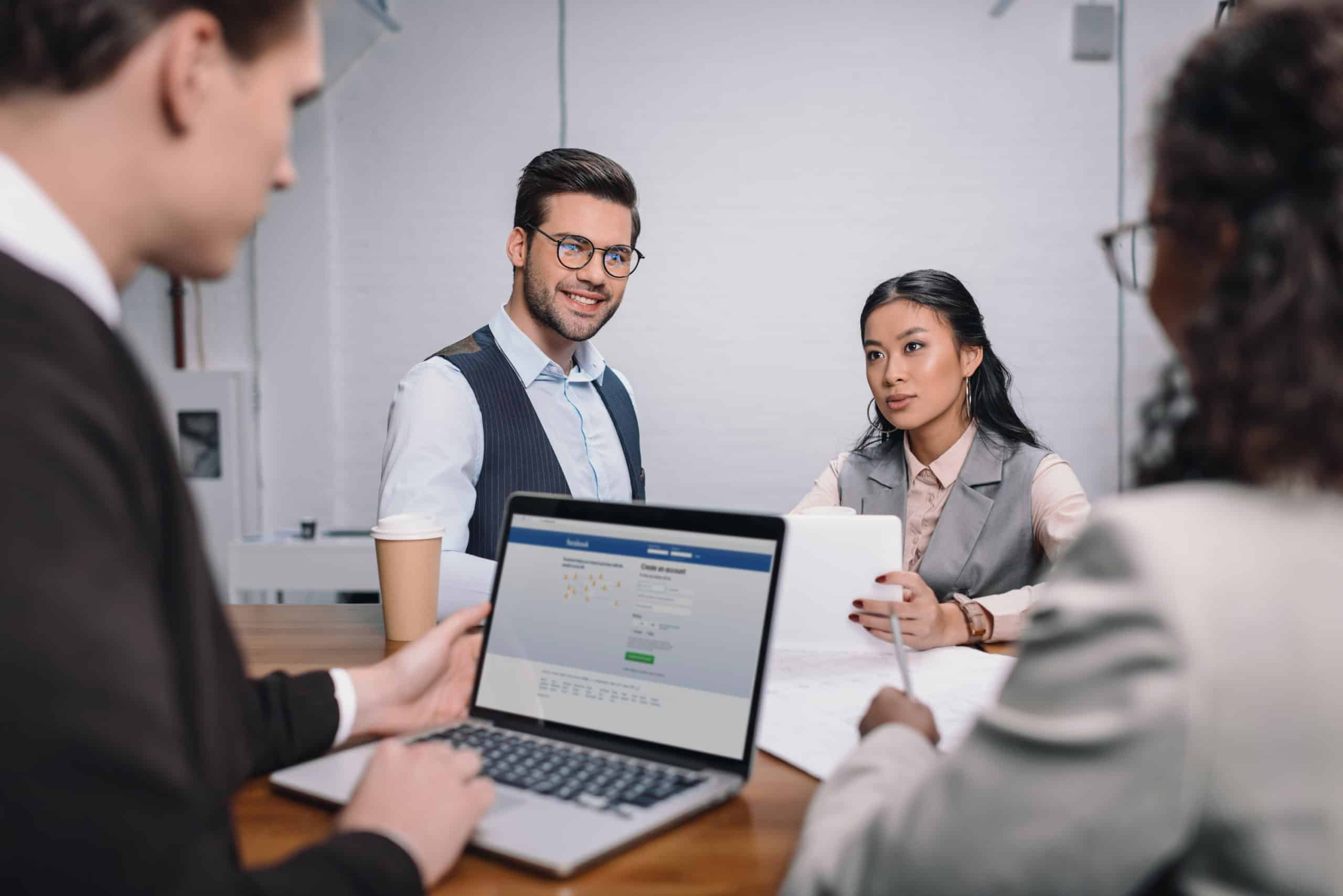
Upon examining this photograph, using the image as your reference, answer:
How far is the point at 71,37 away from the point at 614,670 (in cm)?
65

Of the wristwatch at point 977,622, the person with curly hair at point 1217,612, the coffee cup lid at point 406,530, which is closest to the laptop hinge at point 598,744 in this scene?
the person with curly hair at point 1217,612

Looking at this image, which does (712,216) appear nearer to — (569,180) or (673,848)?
(569,180)

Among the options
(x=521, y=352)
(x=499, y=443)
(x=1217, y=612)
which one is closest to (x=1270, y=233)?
(x=1217, y=612)

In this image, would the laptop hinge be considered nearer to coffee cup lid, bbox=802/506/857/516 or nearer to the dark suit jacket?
the dark suit jacket

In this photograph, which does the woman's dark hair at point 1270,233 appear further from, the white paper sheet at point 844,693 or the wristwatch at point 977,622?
the wristwatch at point 977,622

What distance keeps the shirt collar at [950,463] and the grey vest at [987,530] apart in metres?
0.03

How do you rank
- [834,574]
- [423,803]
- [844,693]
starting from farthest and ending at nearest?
[834,574] → [844,693] → [423,803]

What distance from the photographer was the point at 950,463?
6.76ft

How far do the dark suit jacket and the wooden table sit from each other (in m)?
0.16

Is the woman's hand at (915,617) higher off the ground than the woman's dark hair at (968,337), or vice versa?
the woman's dark hair at (968,337)

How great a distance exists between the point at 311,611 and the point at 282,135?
129 centimetres

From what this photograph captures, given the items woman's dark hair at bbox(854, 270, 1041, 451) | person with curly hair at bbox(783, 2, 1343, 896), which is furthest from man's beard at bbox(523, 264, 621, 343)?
person with curly hair at bbox(783, 2, 1343, 896)

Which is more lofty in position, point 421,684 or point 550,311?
point 550,311

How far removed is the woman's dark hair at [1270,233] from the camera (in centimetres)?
47
